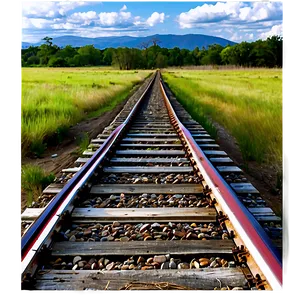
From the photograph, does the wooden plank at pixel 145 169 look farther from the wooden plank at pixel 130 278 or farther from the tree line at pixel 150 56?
the tree line at pixel 150 56

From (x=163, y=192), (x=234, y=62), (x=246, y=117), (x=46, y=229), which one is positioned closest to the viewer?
(x=46, y=229)

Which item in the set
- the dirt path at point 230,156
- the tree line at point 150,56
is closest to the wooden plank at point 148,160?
the dirt path at point 230,156

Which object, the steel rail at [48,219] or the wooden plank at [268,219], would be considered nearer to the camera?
the steel rail at [48,219]

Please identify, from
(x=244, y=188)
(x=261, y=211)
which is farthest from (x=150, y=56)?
(x=261, y=211)

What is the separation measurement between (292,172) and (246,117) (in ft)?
26.3

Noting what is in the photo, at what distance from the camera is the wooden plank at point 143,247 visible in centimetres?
237

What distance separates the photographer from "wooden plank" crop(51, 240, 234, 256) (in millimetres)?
2367

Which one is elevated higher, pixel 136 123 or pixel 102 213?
pixel 136 123

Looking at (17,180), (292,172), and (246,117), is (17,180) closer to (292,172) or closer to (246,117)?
(292,172)

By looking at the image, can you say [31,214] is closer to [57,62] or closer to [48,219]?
[48,219]

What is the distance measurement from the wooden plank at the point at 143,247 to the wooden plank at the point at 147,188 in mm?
1090

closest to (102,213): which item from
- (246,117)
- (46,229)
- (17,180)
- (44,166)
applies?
(46,229)

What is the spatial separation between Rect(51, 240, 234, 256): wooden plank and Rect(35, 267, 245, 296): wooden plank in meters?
0.28

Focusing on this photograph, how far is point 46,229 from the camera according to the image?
2.40m
